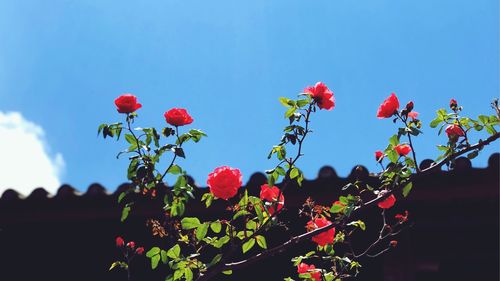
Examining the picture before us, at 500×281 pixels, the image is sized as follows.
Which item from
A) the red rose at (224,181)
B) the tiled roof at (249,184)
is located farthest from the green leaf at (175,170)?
the tiled roof at (249,184)

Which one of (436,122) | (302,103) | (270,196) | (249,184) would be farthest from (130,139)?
(436,122)

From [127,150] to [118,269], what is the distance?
1.93 meters

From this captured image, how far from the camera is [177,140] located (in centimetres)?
251

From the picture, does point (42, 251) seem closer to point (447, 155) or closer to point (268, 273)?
point (268, 273)

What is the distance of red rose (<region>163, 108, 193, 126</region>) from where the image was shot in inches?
98.0

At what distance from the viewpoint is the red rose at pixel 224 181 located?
239 centimetres

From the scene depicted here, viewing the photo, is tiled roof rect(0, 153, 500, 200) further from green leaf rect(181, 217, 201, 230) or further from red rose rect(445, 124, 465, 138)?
green leaf rect(181, 217, 201, 230)

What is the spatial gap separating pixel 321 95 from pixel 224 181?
61cm

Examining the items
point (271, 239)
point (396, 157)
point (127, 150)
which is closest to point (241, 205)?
point (127, 150)

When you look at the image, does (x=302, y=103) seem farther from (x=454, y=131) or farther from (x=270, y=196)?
(x=454, y=131)

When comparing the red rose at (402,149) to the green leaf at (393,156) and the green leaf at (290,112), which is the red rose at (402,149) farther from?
the green leaf at (290,112)

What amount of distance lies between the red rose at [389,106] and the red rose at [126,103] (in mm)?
1179

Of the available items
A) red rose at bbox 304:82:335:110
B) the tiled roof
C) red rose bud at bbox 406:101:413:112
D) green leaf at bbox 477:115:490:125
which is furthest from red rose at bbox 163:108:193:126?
green leaf at bbox 477:115:490:125

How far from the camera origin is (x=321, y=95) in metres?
2.51
